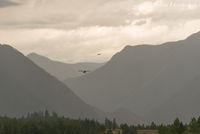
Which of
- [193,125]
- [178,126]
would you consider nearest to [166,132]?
[178,126]

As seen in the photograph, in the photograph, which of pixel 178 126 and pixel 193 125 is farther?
pixel 193 125

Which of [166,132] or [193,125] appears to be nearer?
[166,132]

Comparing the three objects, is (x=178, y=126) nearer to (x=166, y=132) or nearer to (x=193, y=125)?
(x=166, y=132)
